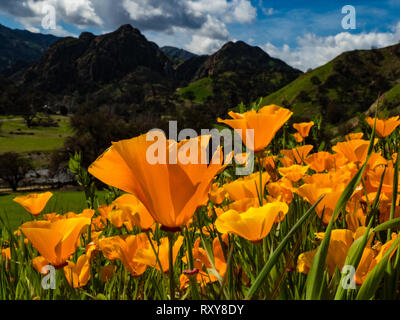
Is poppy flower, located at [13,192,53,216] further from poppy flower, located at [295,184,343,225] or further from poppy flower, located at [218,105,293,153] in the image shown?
poppy flower, located at [295,184,343,225]

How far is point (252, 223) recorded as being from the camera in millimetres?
825

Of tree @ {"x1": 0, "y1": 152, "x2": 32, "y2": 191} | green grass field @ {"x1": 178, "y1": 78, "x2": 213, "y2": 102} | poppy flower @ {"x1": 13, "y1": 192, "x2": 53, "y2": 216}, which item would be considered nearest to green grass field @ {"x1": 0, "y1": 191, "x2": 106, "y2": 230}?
poppy flower @ {"x1": 13, "y1": 192, "x2": 53, "y2": 216}

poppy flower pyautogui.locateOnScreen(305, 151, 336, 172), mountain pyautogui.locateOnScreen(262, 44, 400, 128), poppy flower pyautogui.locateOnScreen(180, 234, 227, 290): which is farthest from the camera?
mountain pyautogui.locateOnScreen(262, 44, 400, 128)

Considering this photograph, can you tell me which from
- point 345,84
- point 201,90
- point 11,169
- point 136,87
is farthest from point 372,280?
point 136,87

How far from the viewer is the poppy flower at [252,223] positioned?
81 cm

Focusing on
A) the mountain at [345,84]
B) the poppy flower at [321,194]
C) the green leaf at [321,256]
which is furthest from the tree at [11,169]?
the mountain at [345,84]

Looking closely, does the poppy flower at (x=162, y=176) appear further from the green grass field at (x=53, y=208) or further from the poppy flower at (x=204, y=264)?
the green grass field at (x=53, y=208)

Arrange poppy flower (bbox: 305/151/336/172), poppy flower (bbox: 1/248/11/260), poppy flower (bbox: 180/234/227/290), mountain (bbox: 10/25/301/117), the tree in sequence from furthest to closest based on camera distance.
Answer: mountain (bbox: 10/25/301/117)
the tree
poppy flower (bbox: 305/151/336/172)
poppy flower (bbox: 1/248/11/260)
poppy flower (bbox: 180/234/227/290)

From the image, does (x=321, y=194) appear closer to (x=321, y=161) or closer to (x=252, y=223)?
(x=252, y=223)

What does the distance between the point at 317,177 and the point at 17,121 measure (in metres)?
120

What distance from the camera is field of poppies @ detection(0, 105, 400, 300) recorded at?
68cm

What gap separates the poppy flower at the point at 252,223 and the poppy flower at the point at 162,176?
12 cm

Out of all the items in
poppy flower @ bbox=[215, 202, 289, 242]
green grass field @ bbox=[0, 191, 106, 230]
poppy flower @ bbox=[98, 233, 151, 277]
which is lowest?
green grass field @ bbox=[0, 191, 106, 230]
